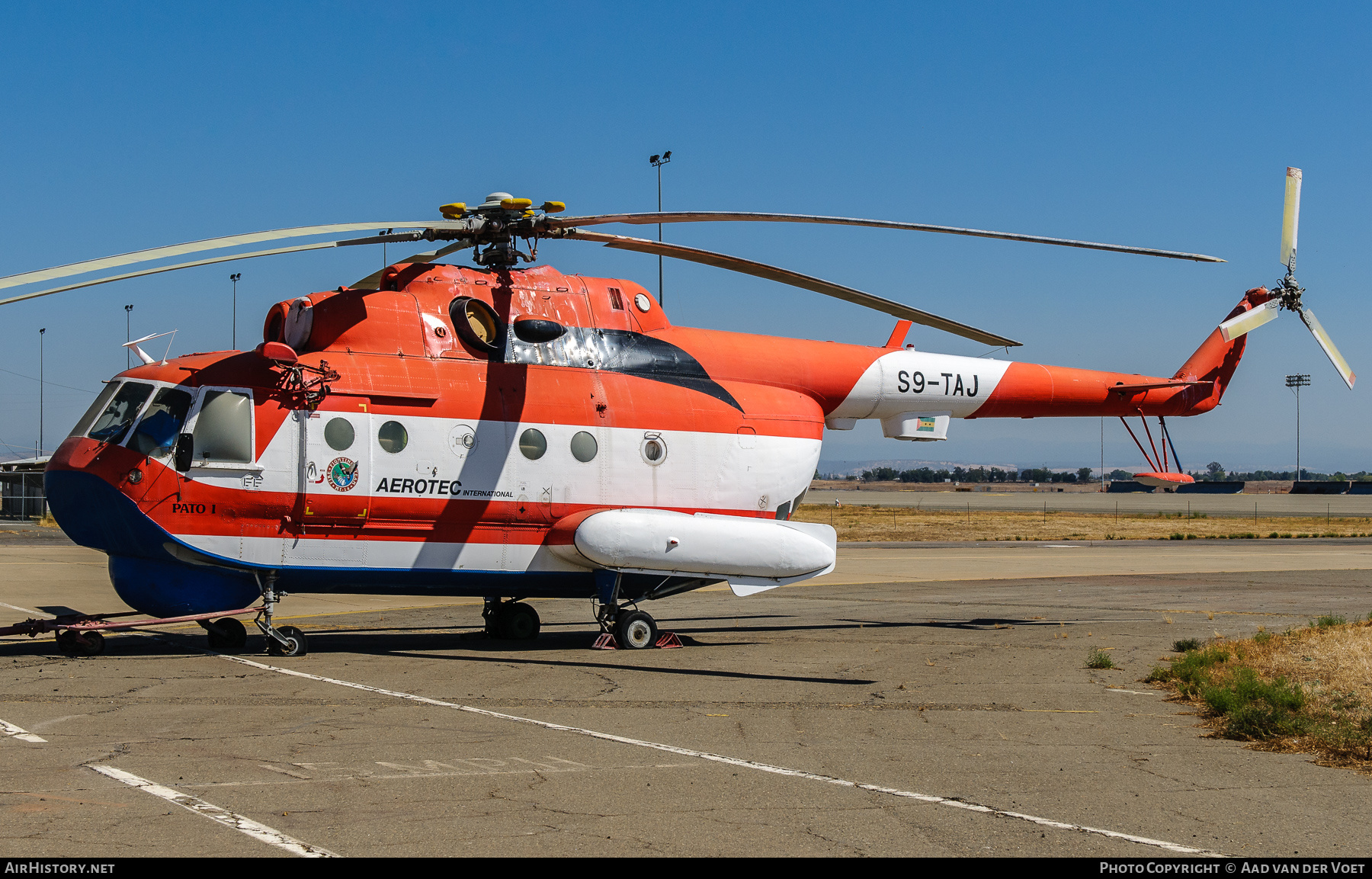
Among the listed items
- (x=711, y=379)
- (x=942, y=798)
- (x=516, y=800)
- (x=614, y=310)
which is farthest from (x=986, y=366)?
(x=516, y=800)

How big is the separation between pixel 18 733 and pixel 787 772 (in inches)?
234

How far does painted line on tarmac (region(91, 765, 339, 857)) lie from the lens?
5.79 meters

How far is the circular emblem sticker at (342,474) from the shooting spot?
43.8 feet

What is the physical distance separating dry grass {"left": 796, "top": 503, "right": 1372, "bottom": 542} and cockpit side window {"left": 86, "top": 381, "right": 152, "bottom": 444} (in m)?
35.5

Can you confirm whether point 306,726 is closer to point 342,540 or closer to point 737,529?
point 342,540

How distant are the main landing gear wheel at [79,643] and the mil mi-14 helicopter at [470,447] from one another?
27 millimetres

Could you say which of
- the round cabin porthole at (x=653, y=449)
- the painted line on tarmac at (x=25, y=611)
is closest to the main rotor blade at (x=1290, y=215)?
the round cabin porthole at (x=653, y=449)

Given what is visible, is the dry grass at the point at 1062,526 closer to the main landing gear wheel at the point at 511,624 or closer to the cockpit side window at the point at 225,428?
the main landing gear wheel at the point at 511,624

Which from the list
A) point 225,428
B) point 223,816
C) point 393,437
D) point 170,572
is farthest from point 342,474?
point 223,816

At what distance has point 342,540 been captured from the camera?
13469mm

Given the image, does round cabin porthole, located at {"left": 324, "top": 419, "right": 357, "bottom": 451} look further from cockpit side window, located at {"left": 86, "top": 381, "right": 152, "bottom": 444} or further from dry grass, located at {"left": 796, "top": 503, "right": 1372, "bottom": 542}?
dry grass, located at {"left": 796, "top": 503, "right": 1372, "bottom": 542}

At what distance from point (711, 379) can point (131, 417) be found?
7450 mm

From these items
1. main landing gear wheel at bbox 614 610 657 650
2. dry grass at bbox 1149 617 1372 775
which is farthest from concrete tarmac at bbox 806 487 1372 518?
main landing gear wheel at bbox 614 610 657 650

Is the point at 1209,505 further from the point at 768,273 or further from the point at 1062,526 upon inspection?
the point at 768,273
